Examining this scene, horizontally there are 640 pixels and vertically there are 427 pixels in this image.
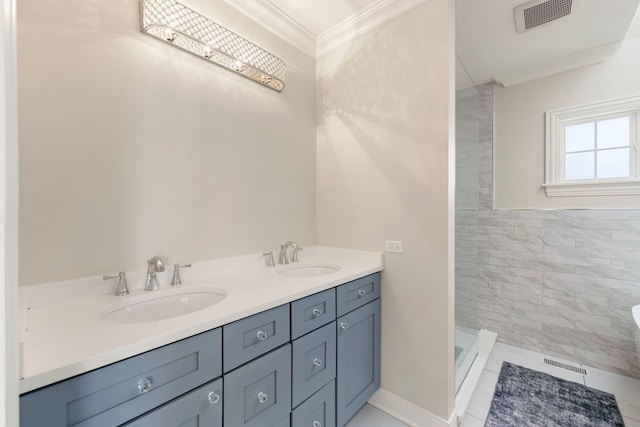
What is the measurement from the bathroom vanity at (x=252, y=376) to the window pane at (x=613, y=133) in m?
2.33

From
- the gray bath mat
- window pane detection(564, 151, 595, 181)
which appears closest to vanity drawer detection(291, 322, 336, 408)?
the gray bath mat

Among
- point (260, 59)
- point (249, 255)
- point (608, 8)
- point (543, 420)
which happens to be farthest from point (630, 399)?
point (260, 59)

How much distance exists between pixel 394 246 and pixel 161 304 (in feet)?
4.39

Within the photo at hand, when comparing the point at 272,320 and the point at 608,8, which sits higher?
the point at 608,8

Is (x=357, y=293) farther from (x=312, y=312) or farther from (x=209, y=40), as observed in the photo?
(x=209, y=40)

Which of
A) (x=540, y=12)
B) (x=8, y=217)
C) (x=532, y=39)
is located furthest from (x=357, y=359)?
(x=532, y=39)

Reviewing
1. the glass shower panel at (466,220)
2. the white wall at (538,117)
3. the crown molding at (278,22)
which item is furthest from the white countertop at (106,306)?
the white wall at (538,117)

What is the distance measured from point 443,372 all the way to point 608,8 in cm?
254

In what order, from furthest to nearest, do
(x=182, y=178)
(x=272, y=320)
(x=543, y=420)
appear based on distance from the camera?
(x=543, y=420)
(x=182, y=178)
(x=272, y=320)

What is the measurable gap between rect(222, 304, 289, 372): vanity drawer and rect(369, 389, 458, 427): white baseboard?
41.1 inches

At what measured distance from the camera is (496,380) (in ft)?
6.73

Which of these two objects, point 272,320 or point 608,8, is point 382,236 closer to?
point 272,320

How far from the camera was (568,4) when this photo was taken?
1690 millimetres

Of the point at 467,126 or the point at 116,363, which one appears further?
the point at 467,126
